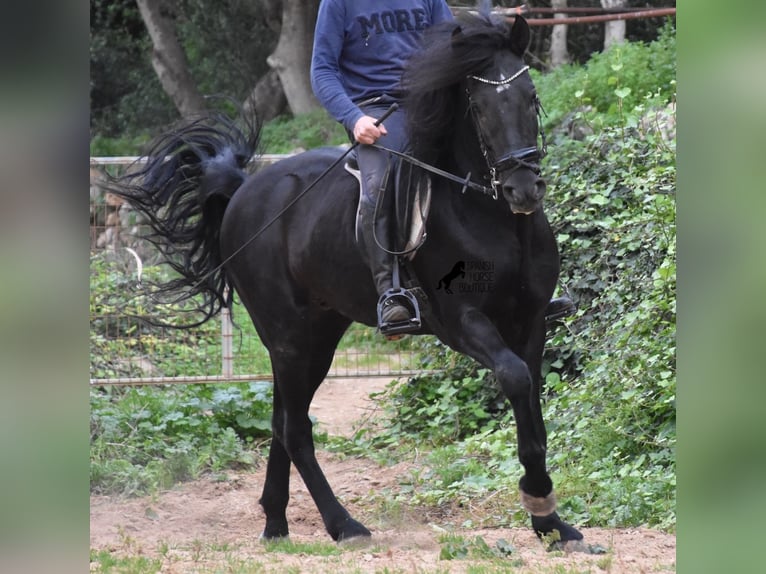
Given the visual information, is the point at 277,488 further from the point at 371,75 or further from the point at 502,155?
the point at 502,155

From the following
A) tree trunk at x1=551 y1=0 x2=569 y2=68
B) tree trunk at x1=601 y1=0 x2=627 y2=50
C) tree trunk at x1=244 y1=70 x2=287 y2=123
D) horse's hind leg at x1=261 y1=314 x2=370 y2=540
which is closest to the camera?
horse's hind leg at x1=261 y1=314 x2=370 y2=540

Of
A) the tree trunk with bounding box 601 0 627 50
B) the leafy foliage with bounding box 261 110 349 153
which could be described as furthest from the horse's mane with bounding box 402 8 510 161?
the leafy foliage with bounding box 261 110 349 153

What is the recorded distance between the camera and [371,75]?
5.80 metres

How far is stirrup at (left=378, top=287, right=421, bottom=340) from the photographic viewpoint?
5133mm

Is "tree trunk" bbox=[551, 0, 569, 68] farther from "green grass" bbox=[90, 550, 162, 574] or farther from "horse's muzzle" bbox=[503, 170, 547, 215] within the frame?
"green grass" bbox=[90, 550, 162, 574]

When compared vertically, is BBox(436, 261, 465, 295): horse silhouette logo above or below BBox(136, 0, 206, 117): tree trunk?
below

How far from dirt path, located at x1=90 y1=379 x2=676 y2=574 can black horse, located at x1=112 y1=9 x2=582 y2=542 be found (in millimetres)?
351
